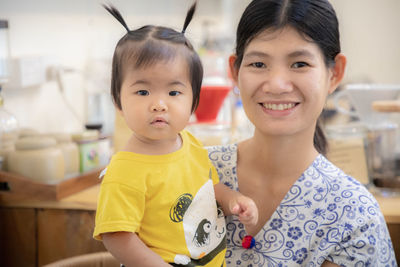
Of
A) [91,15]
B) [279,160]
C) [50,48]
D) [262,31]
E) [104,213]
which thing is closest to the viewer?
[104,213]

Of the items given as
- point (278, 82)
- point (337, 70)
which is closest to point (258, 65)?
point (278, 82)

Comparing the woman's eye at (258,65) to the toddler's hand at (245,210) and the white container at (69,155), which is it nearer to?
Answer: the toddler's hand at (245,210)

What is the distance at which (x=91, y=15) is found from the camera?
2.26 metres

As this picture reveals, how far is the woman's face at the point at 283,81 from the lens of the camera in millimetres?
937

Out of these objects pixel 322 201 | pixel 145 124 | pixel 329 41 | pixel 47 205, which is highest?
pixel 329 41

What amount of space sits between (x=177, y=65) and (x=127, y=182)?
0.71ft

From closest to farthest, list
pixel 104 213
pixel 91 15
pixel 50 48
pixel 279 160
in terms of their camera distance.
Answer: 1. pixel 104 213
2. pixel 279 160
3. pixel 50 48
4. pixel 91 15

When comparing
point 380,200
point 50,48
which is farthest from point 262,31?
point 50,48

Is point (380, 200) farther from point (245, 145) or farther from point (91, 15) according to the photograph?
point (91, 15)

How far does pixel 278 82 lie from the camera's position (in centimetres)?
93

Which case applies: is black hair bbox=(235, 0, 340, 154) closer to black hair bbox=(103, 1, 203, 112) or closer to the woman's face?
the woman's face

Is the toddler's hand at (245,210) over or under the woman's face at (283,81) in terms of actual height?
under

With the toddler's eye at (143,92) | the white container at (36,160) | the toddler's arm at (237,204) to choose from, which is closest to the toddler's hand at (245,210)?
the toddler's arm at (237,204)

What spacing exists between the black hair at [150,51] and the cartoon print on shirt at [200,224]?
175mm
